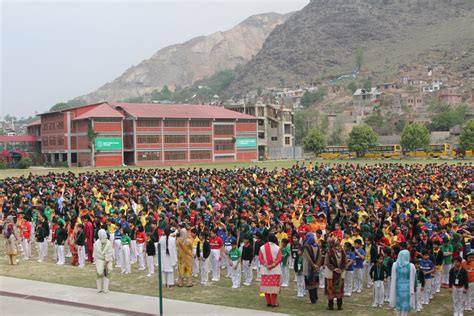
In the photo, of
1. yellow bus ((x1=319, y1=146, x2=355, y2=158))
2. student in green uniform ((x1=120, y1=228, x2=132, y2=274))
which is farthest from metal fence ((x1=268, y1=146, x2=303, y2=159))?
student in green uniform ((x1=120, y1=228, x2=132, y2=274))

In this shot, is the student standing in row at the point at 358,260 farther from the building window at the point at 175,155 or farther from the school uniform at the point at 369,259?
the building window at the point at 175,155

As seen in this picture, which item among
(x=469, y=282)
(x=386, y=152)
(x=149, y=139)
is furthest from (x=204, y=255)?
(x=386, y=152)

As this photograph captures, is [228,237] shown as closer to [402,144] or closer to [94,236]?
[94,236]

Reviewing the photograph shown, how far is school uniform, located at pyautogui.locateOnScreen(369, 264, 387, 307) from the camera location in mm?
12414

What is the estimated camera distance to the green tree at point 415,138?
3605 inches

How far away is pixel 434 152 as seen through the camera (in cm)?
8869

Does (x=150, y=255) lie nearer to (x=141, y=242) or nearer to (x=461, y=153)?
(x=141, y=242)

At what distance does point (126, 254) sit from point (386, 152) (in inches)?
3304

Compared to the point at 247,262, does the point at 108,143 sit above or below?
above

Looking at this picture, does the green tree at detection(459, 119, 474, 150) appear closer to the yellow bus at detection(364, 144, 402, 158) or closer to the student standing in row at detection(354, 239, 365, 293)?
the yellow bus at detection(364, 144, 402, 158)

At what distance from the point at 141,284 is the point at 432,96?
170937mm

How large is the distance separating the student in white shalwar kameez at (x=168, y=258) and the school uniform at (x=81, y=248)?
11.1 feet

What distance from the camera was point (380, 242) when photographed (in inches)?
536

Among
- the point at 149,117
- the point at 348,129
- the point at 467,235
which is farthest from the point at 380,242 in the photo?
the point at 348,129
